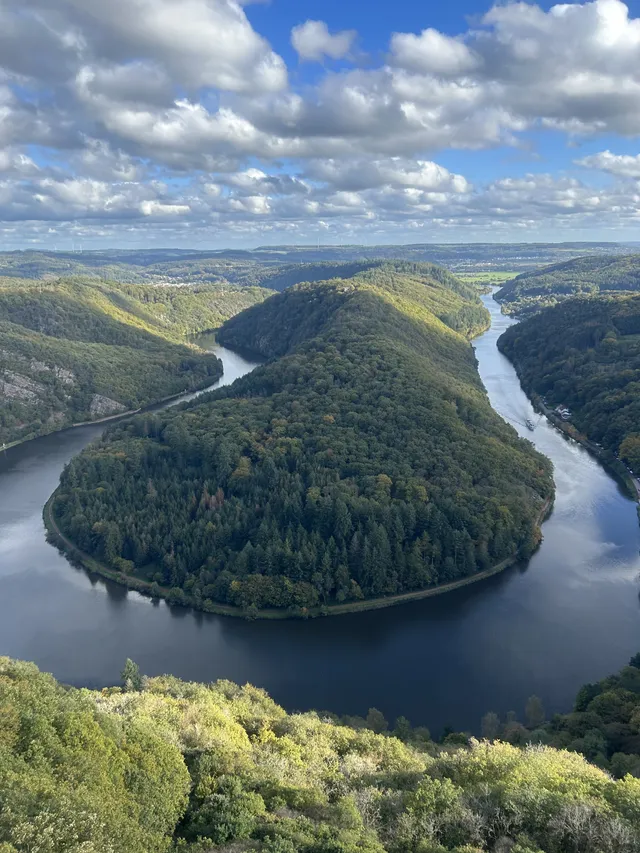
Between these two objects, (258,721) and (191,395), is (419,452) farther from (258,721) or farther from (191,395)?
(191,395)

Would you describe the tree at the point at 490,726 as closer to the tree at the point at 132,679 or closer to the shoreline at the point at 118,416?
the tree at the point at 132,679

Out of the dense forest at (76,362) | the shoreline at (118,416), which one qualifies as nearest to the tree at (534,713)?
the shoreline at (118,416)

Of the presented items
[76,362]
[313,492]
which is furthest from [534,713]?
[76,362]

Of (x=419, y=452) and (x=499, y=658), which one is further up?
(x=419, y=452)

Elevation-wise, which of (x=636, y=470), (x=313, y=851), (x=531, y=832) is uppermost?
(x=313, y=851)

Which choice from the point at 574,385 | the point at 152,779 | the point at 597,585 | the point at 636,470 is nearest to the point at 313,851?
the point at 152,779

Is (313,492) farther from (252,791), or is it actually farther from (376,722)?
(252,791)
